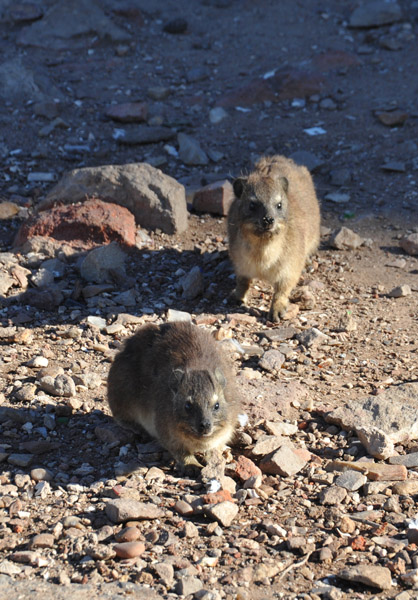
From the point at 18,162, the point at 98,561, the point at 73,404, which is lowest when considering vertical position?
the point at 18,162

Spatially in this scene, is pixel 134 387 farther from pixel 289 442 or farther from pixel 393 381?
pixel 393 381

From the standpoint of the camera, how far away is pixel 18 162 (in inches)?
408

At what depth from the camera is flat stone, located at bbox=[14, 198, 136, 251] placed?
840 centimetres

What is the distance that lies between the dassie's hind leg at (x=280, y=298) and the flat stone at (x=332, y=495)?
279 cm

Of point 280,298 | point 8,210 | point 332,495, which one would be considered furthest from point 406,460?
point 8,210

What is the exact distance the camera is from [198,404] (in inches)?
194

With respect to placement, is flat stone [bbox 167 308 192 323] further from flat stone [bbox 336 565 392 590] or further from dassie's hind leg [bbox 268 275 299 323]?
flat stone [bbox 336 565 392 590]

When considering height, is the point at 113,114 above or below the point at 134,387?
below

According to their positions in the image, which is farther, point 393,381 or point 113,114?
point 113,114

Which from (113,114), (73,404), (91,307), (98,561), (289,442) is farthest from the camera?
(113,114)

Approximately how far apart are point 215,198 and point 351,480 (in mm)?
4917

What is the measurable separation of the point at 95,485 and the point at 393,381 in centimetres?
246

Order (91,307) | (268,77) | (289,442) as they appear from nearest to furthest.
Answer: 1. (289,442)
2. (91,307)
3. (268,77)

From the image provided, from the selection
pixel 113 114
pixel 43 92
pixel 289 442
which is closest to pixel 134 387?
pixel 289 442
